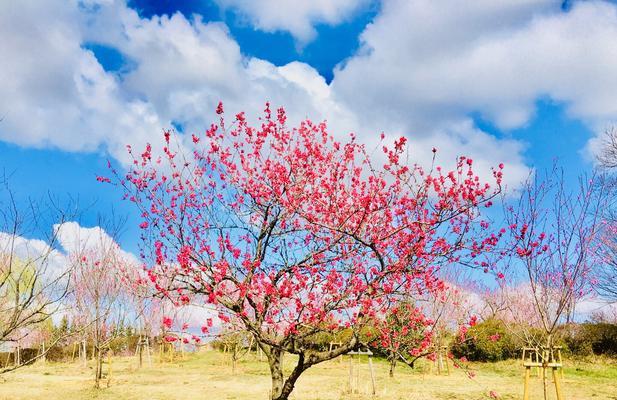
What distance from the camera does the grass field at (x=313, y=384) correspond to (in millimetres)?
16250

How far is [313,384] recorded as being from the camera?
61.8 feet

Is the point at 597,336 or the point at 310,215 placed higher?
the point at 310,215

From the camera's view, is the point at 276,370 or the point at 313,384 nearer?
the point at 276,370

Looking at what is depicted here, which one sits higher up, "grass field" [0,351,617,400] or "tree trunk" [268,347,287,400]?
"tree trunk" [268,347,287,400]

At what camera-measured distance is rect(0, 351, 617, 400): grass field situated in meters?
16.2

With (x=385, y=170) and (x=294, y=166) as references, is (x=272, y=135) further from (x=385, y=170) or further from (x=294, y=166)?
(x=385, y=170)

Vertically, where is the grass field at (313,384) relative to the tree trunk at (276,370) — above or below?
below

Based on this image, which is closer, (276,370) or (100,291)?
(276,370)

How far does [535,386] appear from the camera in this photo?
18297 mm

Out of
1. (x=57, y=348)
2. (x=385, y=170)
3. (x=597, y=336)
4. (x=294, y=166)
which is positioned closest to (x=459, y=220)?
(x=385, y=170)

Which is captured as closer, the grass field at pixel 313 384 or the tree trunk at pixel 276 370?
the tree trunk at pixel 276 370

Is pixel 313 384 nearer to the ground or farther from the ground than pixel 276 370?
nearer to the ground

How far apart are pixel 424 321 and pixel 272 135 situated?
14.4 feet

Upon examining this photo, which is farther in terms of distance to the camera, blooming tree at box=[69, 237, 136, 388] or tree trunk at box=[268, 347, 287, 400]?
blooming tree at box=[69, 237, 136, 388]
